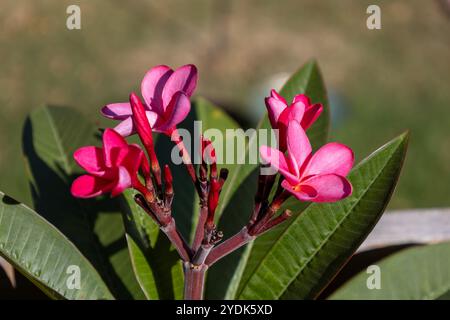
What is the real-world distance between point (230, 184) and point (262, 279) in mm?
156

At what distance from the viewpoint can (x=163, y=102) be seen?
1.99 ft

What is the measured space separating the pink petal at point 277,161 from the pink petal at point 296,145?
0.01 m

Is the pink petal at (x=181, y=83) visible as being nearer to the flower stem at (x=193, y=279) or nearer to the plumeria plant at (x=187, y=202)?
the plumeria plant at (x=187, y=202)

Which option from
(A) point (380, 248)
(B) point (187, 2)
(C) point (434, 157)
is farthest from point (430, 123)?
(A) point (380, 248)

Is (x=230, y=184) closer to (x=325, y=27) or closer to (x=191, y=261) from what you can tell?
(x=191, y=261)

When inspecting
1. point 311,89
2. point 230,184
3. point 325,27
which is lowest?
point 230,184

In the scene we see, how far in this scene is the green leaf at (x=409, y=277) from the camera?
813 millimetres

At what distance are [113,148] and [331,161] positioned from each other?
20cm

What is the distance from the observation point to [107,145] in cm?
54

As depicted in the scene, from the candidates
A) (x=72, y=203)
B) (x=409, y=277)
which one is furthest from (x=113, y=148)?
(x=409, y=277)

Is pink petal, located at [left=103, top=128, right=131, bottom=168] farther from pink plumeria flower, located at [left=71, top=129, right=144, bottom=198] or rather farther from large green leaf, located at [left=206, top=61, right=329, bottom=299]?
large green leaf, located at [left=206, top=61, right=329, bottom=299]

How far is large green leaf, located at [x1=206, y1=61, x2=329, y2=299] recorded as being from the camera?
0.84 metres

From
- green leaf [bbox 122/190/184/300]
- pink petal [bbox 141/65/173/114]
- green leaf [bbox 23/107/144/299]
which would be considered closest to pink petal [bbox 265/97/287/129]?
pink petal [bbox 141/65/173/114]

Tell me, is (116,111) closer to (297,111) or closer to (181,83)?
(181,83)
